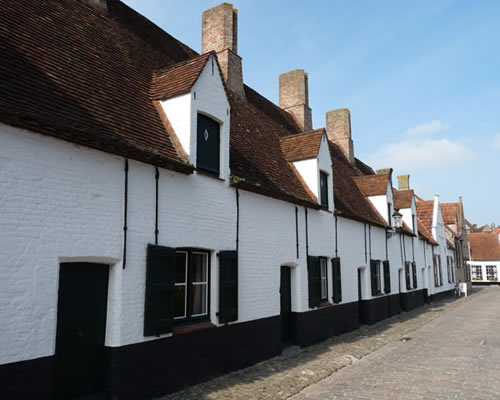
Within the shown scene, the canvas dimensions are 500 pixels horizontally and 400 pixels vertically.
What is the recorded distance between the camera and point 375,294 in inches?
621

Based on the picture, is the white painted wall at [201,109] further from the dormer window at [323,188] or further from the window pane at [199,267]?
the dormer window at [323,188]

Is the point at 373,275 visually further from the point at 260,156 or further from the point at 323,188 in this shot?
the point at 260,156

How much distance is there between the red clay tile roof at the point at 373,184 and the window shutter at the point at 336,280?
6.49 meters

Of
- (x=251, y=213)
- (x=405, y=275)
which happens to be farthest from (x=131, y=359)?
(x=405, y=275)

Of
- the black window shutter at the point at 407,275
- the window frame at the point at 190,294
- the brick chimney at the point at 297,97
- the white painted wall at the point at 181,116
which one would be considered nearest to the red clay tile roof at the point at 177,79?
the white painted wall at the point at 181,116

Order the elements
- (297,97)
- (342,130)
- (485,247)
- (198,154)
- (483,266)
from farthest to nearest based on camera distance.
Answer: (485,247)
(483,266)
(342,130)
(297,97)
(198,154)

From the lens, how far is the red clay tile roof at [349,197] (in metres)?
14.1

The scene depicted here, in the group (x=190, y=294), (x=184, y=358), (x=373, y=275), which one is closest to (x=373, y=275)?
(x=373, y=275)

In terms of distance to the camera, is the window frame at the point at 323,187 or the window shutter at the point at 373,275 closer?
the window frame at the point at 323,187

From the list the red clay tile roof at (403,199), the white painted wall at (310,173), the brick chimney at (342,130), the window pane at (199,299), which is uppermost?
the brick chimney at (342,130)

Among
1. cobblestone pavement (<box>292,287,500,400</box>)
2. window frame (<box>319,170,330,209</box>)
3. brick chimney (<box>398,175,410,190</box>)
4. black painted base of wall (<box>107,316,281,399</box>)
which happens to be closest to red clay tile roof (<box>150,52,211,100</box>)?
black painted base of wall (<box>107,316,281,399</box>)

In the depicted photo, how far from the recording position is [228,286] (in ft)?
25.5

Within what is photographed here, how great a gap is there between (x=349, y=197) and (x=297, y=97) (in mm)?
5305

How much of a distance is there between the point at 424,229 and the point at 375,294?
12683mm
